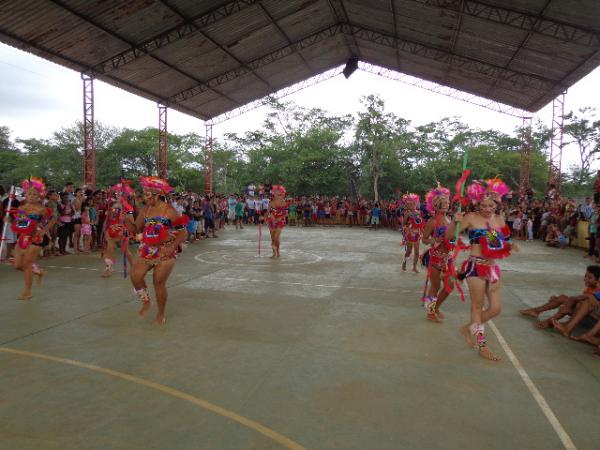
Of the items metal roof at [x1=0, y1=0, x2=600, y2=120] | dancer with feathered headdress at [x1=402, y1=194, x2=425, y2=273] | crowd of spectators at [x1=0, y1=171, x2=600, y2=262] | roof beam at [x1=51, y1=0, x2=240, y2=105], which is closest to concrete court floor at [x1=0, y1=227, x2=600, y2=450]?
crowd of spectators at [x1=0, y1=171, x2=600, y2=262]

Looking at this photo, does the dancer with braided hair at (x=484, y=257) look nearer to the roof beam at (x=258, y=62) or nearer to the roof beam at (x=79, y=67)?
the roof beam at (x=79, y=67)

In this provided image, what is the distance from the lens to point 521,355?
15.4ft

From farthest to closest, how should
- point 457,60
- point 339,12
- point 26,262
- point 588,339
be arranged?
point 457,60
point 339,12
point 26,262
point 588,339

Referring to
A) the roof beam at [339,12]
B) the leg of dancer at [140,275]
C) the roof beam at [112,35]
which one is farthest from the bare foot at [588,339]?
the roof beam at [339,12]

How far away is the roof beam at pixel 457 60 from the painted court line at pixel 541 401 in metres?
19.4

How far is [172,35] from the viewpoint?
1806 cm

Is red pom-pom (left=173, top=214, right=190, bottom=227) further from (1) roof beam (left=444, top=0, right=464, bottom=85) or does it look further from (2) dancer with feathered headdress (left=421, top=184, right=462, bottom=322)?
(1) roof beam (left=444, top=0, right=464, bottom=85)

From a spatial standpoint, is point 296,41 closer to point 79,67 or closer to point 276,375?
point 79,67

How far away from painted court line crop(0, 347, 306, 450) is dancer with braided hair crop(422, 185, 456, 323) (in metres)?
3.32

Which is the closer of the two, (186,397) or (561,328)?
(186,397)

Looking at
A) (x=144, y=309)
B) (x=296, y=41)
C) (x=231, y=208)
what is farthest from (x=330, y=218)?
(x=144, y=309)

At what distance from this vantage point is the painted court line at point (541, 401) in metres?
3.02

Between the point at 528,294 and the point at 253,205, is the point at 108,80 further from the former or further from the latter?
the point at 528,294

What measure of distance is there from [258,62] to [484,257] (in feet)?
71.6
